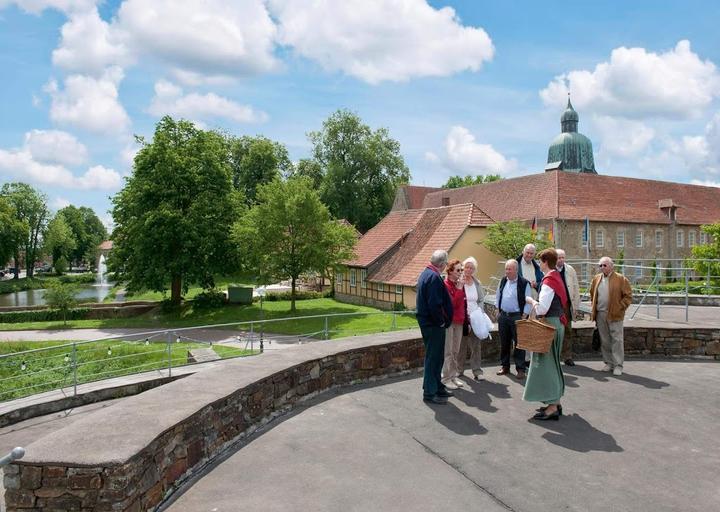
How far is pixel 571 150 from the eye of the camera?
79750 mm

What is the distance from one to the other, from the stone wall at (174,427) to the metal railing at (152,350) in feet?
14.1

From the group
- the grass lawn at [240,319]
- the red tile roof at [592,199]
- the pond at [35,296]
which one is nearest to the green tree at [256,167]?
the pond at [35,296]

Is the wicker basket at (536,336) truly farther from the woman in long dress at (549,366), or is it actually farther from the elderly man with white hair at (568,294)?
the elderly man with white hair at (568,294)

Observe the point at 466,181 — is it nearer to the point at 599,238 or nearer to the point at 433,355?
the point at 599,238

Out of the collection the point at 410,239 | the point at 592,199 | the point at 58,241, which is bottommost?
the point at 410,239

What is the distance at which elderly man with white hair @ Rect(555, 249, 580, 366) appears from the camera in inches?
325

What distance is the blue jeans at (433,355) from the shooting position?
6766mm

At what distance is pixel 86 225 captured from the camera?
120562 mm

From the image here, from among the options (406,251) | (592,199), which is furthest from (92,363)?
(592,199)

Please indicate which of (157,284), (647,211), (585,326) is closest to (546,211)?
(647,211)

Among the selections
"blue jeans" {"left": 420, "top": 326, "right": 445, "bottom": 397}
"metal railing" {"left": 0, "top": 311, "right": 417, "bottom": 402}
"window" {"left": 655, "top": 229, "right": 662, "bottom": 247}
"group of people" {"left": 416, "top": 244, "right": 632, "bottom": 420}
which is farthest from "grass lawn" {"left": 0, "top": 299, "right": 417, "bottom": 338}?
"window" {"left": 655, "top": 229, "right": 662, "bottom": 247}

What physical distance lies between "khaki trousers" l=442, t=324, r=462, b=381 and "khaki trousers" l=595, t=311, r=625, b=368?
8.04 feet

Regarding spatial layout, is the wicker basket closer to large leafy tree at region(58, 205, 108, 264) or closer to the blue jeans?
the blue jeans

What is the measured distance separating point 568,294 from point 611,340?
1052 mm
